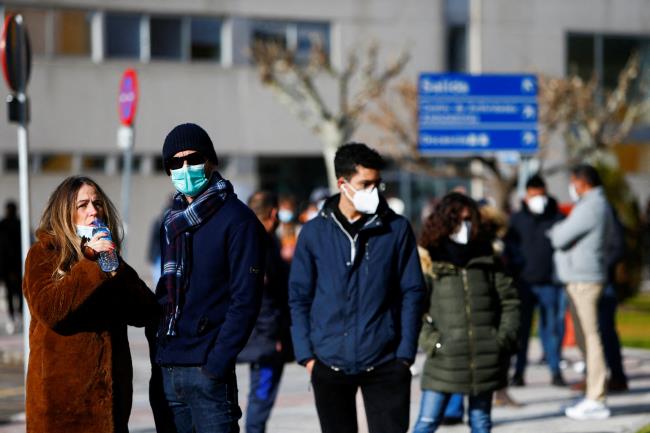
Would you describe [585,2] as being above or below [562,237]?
above

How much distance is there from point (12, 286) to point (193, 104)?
16.8m

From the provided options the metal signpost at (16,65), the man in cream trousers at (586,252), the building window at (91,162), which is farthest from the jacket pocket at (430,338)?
→ the building window at (91,162)

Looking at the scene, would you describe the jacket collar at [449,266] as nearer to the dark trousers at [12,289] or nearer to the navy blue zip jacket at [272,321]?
the navy blue zip jacket at [272,321]

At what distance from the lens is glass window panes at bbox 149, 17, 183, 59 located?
114 ft

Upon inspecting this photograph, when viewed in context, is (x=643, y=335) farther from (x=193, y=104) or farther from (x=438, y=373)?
(x=193, y=104)

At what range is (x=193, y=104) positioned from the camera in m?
34.9

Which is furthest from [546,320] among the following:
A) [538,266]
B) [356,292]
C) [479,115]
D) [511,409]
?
[356,292]

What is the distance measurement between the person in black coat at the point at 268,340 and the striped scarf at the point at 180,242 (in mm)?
2868

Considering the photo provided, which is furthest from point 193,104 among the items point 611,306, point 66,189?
point 66,189

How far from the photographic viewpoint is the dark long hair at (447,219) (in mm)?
8125

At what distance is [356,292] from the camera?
6336 millimetres

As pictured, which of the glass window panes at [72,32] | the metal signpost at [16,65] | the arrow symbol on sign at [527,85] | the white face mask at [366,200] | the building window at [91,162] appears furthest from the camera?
the building window at [91,162]

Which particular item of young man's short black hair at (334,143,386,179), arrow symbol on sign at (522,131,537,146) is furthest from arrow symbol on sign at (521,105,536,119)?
young man's short black hair at (334,143,386,179)

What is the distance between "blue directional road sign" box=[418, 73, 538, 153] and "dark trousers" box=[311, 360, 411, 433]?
1152cm
